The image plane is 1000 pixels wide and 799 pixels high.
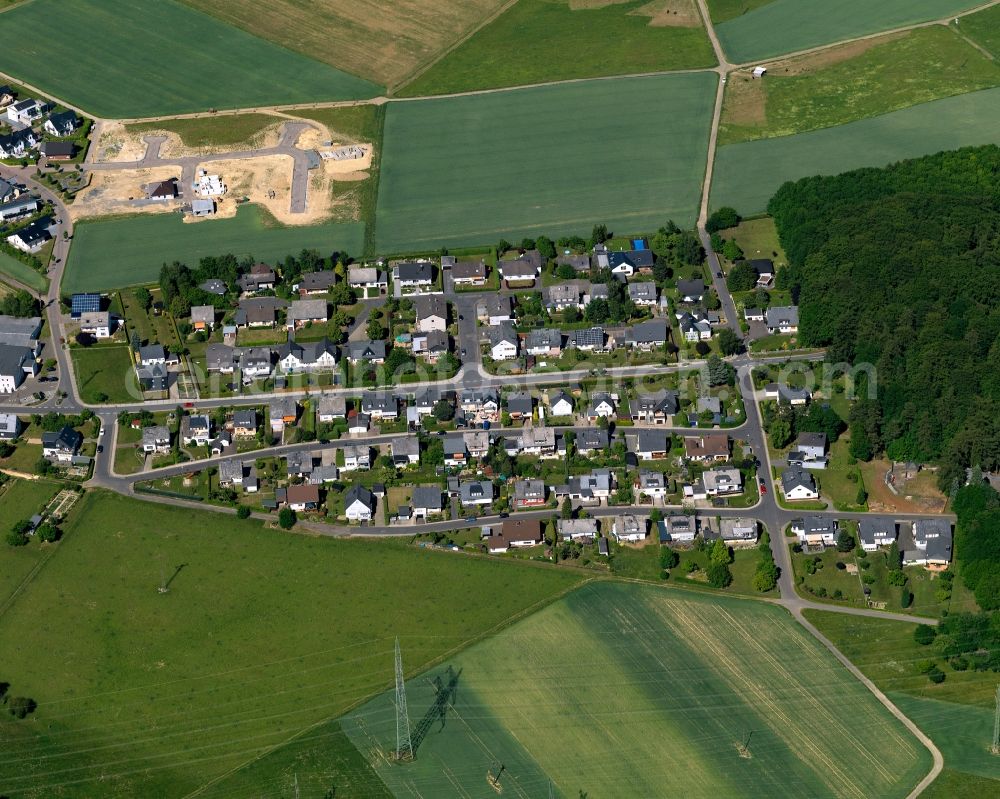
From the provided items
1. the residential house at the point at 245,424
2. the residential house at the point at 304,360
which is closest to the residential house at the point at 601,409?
the residential house at the point at 304,360

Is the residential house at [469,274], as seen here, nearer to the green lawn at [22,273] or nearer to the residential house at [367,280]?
the residential house at [367,280]

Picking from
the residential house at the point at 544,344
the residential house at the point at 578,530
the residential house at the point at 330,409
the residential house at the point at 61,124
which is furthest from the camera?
the residential house at the point at 61,124

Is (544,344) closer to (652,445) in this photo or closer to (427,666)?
(652,445)

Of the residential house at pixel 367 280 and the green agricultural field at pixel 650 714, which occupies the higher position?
the residential house at pixel 367 280

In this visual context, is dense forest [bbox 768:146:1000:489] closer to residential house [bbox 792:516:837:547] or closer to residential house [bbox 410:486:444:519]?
residential house [bbox 792:516:837:547]

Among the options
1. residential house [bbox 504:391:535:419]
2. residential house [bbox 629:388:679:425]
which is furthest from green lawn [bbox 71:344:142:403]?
residential house [bbox 629:388:679:425]

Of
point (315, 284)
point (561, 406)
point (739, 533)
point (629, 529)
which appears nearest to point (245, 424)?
point (315, 284)

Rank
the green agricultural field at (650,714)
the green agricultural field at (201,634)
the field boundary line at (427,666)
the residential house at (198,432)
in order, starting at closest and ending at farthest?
the green agricultural field at (650,714) < the field boundary line at (427,666) < the green agricultural field at (201,634) < the residential house at (198,432)
